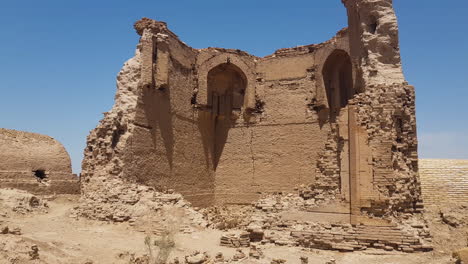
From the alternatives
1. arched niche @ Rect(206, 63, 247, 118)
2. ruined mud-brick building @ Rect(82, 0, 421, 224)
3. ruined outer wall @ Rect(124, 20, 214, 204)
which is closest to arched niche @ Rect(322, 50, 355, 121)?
ruined mud-brick building @ Rect(82, 0, 421, 224)

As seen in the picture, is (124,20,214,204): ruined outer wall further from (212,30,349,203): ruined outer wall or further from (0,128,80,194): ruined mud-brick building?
(0,128,80,194): ruined mud-brick building

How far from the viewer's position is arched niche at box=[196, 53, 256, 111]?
17.4m

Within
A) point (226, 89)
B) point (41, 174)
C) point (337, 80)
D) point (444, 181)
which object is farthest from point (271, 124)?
point (41, 174)

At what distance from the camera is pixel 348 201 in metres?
11.7

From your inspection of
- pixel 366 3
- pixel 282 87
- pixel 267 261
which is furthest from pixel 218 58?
pixel 267 261

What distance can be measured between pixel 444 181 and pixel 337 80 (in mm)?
5878

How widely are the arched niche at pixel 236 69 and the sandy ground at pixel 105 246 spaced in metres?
6.69

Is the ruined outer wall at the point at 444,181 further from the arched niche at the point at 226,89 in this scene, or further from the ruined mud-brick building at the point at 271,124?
the arched niche at the point at 226,89

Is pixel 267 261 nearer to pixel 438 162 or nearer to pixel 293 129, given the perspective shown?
pixel 293 129

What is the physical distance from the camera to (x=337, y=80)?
1711 cm

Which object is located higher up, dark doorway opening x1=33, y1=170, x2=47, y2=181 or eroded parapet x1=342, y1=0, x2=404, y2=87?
eroded parapet x1=342, y1=0, x2=404, y2=87

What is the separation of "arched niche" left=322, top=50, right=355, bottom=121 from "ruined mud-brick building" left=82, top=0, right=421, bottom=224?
5 centimetres

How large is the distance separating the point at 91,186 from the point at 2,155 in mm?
4028

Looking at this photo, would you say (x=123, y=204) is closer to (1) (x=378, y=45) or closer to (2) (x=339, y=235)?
(2) (x=339, y=235)
